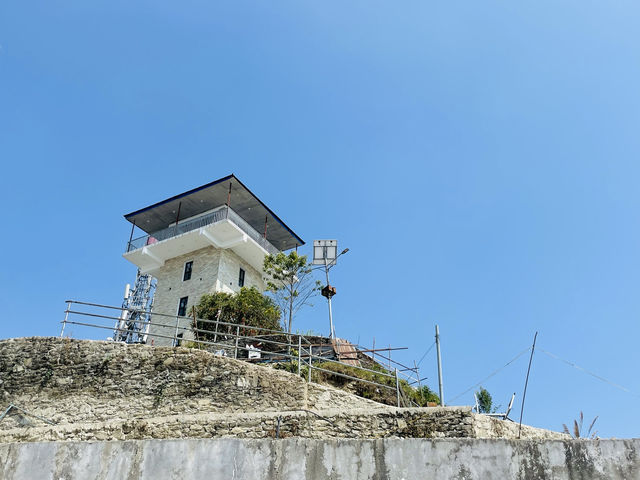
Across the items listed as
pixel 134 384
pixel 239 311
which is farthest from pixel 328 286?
pixel 134 384

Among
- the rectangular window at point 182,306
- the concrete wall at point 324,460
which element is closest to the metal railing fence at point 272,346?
the rectangular window at point 182,306

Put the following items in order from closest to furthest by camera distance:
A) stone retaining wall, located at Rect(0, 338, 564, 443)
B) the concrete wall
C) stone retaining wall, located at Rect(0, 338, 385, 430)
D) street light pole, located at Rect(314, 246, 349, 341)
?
1. the concrete wall
2. stone retaining wall, located at Rect(0, 338, 564, 443)
3. stone retaining wall, located at Rect(0, 338, 385, 430)
4. street light pole, located at Rect(314, 246, 349, 341)

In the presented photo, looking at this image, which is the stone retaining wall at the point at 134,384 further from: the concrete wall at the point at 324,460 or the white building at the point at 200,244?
the white building at the point at 200,244

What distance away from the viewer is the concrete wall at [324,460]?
3432 millimetres

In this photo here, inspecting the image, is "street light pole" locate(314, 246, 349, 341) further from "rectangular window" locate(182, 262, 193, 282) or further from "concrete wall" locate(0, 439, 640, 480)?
"concrete wall" locate(0, 439, 640, 480)

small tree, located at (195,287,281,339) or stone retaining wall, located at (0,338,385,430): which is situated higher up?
small tree, located at (195,287,281,339)

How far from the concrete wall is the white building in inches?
733

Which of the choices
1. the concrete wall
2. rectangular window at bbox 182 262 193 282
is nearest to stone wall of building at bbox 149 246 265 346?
rectangular window at bbox 182 262 193 282

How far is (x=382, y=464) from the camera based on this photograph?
3.62 meters

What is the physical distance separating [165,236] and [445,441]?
2316 centimetres

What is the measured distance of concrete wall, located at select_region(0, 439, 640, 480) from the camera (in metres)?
3.43

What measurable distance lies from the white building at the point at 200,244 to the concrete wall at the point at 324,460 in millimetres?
18628

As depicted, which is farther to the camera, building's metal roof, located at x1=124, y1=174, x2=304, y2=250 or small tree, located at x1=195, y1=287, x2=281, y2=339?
building's metal roof, located at x1=124, y1=174, x2=304, y2=250

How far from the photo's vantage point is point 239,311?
20281 millimetres
